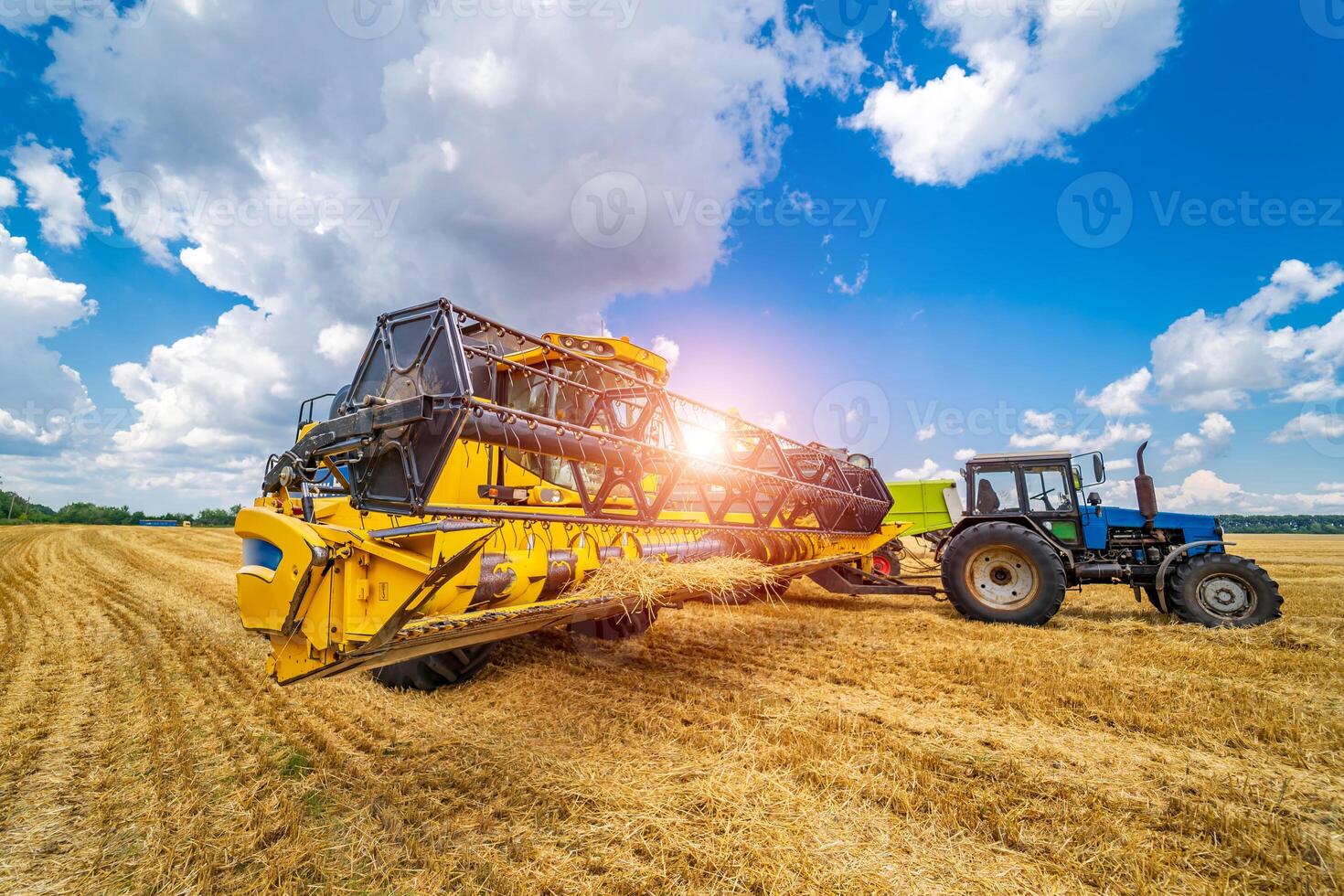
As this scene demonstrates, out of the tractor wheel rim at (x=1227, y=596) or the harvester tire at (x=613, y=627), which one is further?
the tractor wheel rim at (x=1227, y=596)

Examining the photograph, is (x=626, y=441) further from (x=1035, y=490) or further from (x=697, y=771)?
(x=1035, y=490)

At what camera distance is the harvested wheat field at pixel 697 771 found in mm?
2186

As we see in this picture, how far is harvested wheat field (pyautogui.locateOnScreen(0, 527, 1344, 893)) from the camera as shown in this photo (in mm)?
2186

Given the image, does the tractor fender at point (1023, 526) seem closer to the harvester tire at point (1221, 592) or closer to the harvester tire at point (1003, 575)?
the harvester tire at point (1003, 575)

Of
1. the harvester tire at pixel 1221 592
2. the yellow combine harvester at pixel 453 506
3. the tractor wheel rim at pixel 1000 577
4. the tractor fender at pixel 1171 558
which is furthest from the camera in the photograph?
the tractor wheel rim at pixel 1000 577

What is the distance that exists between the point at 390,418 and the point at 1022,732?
3.82 meters

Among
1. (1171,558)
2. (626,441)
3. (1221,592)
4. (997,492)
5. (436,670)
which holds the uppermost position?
(626,441)

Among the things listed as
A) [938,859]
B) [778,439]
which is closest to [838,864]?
[938,859]

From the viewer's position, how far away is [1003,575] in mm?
7297

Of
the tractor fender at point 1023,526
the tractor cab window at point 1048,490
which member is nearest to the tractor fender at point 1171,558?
the tractor fender at point 1023,526

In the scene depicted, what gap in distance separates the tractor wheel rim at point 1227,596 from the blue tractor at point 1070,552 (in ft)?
0.03

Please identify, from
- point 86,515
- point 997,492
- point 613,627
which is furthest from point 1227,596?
point 86,515

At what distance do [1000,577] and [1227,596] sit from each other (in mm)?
2245

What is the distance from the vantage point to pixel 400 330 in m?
3.15
